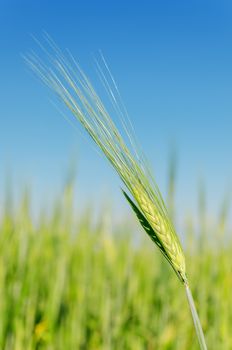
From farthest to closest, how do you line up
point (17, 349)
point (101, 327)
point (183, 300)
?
point (183, 300), point (101, 327), point (17, 349)

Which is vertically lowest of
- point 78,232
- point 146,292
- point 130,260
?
point 146,292

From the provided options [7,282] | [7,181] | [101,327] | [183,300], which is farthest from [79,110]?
[183,300]

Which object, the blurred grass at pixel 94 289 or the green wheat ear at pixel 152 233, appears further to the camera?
the blurred grass at pixel 94 289

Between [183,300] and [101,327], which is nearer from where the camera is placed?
[101,327]

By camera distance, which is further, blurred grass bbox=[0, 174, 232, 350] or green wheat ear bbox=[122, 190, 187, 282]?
blurred grass bbox=[0, 174, 232, 350]

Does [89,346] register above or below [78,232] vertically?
below

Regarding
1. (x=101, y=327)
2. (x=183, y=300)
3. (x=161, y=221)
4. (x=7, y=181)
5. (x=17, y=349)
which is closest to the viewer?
(x=161, y=221)

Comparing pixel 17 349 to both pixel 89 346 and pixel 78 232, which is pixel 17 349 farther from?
pixel 78 232

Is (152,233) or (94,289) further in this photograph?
(94,289)
